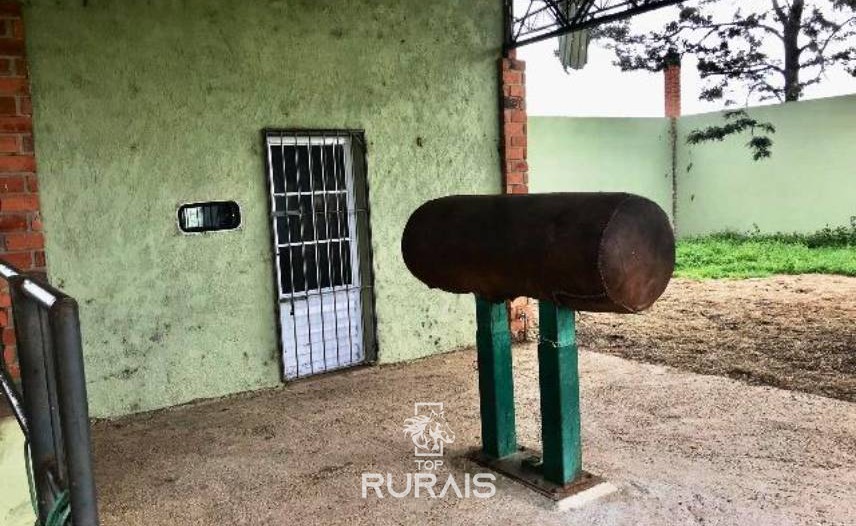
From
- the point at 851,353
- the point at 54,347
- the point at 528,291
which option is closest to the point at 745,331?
the point at 851,353

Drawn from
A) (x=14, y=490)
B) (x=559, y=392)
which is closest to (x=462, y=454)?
(x=559, y=392)

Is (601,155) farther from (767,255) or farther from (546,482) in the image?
(546,482)

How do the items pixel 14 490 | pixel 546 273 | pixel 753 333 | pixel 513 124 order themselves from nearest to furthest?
pixel 14 490, pixel 546 273, pixel 513 124, pixel 753 333

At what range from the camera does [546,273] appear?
2982 millimetres

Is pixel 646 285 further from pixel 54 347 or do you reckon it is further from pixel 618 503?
pixel 54 347

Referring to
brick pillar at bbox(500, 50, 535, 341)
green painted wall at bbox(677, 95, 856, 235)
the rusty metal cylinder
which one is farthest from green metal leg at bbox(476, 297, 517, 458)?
green painted wall at bbox(677, 95, 856, 235)

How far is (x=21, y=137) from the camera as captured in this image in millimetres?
4180

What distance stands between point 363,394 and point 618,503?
2276mm

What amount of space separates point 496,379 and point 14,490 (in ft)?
7.10

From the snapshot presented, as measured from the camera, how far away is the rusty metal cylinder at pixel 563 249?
2775 millimetres

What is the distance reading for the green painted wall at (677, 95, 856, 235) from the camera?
39.5 ft

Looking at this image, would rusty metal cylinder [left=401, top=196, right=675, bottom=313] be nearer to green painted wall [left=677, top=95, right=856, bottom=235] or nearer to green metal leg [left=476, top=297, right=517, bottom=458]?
green metal leg [left=476, top=297, right=517, bottom=458]

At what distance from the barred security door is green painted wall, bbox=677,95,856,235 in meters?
9.81

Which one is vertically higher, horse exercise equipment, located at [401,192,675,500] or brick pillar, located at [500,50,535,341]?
brick pillar, located at [500,50,535,341]
